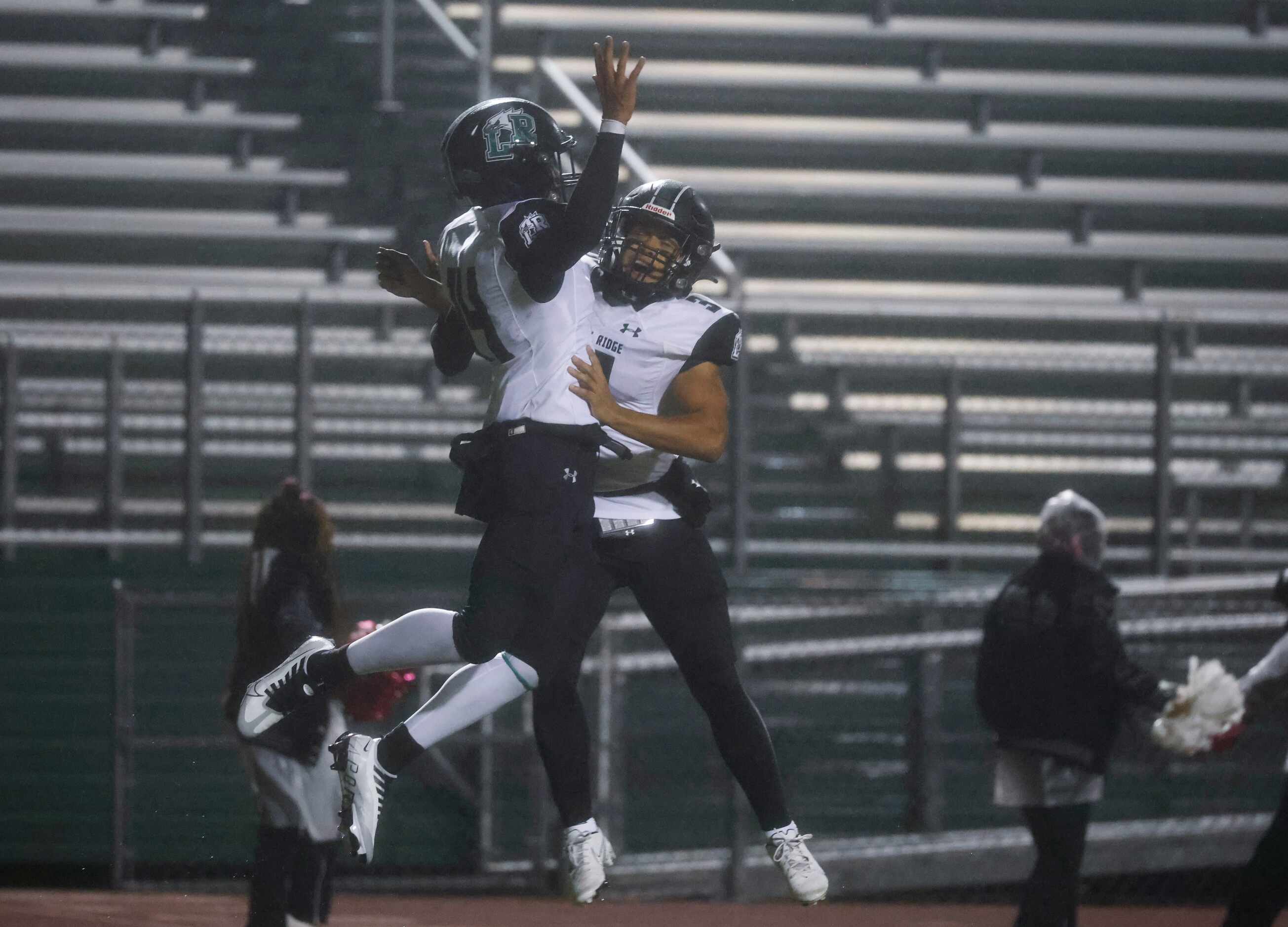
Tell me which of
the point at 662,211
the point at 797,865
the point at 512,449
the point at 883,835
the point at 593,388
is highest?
the point at 662,211

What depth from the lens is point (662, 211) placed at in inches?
169

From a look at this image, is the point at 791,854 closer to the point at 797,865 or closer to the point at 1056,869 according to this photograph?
the point at 797,865

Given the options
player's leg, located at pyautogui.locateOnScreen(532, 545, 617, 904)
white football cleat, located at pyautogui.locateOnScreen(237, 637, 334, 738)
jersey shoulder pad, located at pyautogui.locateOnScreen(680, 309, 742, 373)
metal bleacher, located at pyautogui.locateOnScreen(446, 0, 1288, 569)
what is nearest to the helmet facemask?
jersey shoulder pad, located at pyautogui.locateOnScreen(680, 309, 742, 373)

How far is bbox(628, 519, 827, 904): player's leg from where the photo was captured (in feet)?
14.3

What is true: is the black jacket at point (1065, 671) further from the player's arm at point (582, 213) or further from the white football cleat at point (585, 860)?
the player's arm at point (582, 213)

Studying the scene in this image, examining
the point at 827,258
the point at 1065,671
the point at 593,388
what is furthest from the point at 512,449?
the point at 827,258

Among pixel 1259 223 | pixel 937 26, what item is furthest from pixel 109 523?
pixel 1259 223

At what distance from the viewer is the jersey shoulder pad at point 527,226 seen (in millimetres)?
4031

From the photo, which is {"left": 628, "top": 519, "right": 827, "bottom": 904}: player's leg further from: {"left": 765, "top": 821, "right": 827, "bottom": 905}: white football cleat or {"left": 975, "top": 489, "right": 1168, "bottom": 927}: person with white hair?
{"left": 975, "top": 489, "right": 1168, "bottom": 927}: person with white hair

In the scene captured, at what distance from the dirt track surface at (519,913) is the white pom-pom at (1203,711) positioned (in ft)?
7.72

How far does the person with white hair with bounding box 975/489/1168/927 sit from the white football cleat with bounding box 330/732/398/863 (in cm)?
210

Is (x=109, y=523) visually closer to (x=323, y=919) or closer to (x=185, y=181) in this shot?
(x=185, y=181)

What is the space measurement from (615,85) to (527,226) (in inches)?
14.0

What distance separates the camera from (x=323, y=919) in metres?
5.85
